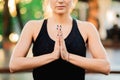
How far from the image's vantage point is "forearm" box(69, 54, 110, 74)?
242 centimetres

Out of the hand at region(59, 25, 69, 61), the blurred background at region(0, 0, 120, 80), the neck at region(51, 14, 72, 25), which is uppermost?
the neck at region(51, 14, 72, 25)

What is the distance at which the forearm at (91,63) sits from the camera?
2.42 m

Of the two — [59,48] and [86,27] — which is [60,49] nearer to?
[59,48]

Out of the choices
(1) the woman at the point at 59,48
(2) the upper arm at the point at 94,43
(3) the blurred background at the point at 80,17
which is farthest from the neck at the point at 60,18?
(3) the blurred background at the point at 80,17

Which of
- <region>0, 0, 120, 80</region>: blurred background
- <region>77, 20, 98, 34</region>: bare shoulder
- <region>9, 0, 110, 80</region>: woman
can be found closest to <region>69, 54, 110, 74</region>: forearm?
<region>9, 0, 110, 80</region>: woman

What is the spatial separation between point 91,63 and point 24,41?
0.31 m

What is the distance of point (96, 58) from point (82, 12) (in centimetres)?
1515

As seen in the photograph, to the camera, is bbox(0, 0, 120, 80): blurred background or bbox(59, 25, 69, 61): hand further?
bbox(0, 0, 120, 80): blurred background

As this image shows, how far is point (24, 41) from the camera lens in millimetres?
2502

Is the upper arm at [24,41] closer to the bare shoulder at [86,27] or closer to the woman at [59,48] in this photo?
the woman at [59,48]

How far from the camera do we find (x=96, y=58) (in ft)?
8.32

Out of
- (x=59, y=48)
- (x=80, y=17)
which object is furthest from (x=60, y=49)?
(x=80, y=17)

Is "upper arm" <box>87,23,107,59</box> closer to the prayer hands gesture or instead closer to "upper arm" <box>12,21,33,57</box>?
the prayer hands gesture

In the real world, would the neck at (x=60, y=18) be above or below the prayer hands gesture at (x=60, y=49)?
above
